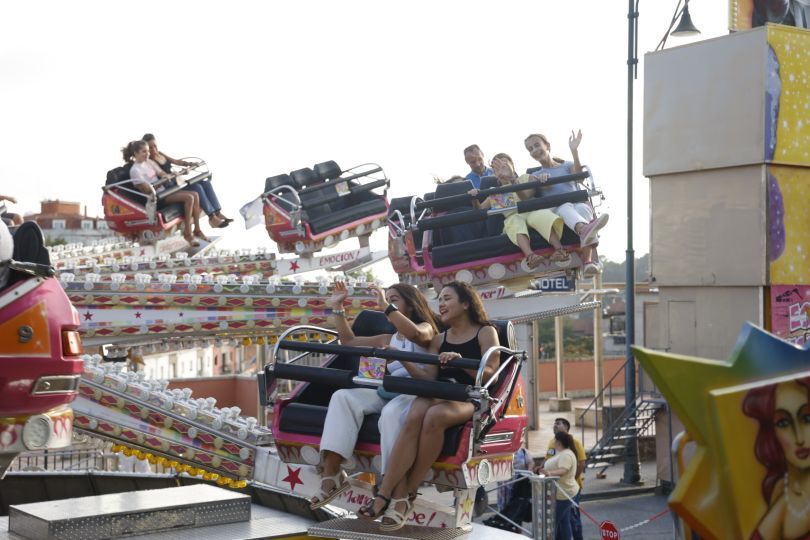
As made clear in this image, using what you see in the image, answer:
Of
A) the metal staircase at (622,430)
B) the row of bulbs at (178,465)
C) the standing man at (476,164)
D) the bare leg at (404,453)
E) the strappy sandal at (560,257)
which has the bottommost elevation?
the metal staircase at (622,430)

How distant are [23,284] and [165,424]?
18.3ft

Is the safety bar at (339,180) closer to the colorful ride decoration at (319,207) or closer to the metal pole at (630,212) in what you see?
the colorful ride decoration at (319,207)

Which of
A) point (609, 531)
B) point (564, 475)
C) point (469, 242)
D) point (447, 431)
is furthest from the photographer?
point (469, 242)

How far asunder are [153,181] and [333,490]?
10.5 m

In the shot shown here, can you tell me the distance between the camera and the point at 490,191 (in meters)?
13.1

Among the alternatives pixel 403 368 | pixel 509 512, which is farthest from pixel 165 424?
pixel 403 368

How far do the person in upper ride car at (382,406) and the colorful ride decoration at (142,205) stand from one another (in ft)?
32.3

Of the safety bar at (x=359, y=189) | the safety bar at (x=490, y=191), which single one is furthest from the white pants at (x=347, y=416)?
the safety bar at (x=359, y=189)

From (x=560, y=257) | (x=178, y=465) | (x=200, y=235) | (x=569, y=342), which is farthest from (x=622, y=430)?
(x=569, y=342)

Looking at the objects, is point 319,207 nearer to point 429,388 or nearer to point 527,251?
point 527,251

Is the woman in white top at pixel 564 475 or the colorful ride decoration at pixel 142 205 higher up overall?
the colorful ride decoration at pixel 142 205

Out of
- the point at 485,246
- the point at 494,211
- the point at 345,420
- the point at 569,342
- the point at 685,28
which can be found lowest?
the point at 569,342

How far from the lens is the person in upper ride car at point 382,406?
643cm

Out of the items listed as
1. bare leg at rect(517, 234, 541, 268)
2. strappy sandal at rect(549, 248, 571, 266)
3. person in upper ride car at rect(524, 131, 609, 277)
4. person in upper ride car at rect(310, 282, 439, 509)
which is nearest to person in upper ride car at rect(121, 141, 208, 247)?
bare leg at rect(517, 234, 541, 268)
